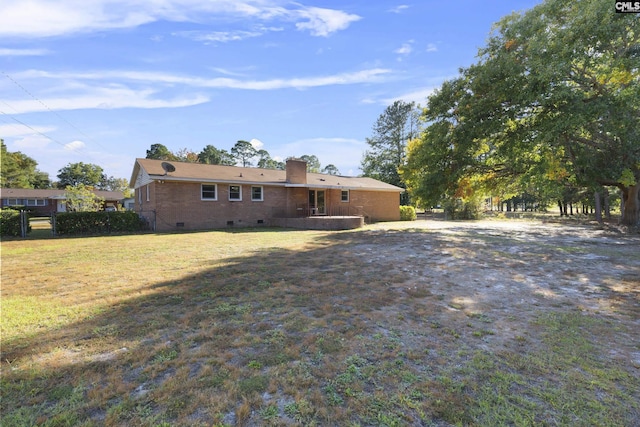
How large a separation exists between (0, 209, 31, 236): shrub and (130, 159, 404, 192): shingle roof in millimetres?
5411

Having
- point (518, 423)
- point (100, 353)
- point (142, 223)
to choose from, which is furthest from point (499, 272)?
point (142, 223)

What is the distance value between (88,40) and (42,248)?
7387 millimetres

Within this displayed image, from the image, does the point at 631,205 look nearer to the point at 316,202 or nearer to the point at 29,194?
the point at 316,202

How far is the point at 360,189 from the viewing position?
2198 centimetres

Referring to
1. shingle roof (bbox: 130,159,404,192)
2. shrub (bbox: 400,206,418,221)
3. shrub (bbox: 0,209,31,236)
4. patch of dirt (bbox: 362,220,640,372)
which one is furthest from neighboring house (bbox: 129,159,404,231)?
patch of dirt (bbox: 362,220,640,372)

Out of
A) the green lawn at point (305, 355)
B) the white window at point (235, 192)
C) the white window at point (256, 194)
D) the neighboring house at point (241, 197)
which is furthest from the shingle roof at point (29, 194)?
the green lawn at point (305, 355)

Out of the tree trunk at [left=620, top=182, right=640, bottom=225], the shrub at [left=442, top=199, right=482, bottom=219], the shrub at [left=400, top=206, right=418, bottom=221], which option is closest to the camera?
the tree trunk at [left=620, top=182, right=640, bottom=225]

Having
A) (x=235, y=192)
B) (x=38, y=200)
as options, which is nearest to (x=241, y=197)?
(x=235, y=192)

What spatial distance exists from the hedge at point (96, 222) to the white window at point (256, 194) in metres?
6.15

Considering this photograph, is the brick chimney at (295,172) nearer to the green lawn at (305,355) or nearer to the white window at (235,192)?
the white window at (235,192)

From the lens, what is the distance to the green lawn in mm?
2002

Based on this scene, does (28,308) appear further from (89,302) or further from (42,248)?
(42,248)

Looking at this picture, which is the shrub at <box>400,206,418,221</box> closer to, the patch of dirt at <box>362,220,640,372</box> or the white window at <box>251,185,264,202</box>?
the white window at <box>251,185,264,202</box>

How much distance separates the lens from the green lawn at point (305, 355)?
2.00 meters
